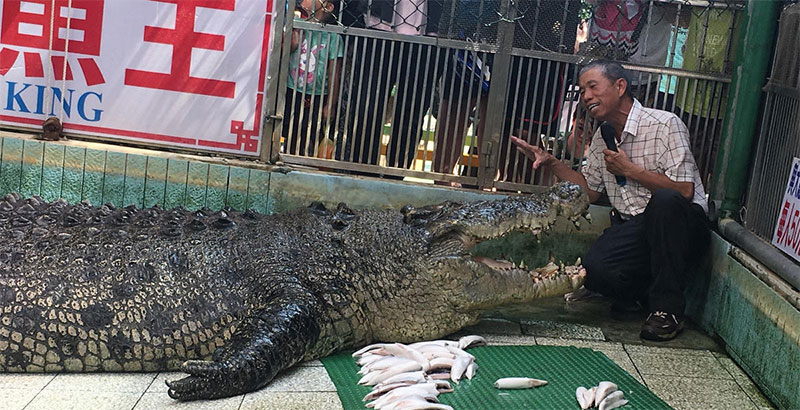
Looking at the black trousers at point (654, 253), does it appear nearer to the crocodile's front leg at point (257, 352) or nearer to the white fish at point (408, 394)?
the white fish at point (408, 394)

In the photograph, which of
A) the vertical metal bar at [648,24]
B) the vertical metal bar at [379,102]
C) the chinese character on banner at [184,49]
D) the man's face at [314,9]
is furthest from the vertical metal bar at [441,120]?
the chinese character on banner at [184,49]

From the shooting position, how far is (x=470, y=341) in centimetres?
482

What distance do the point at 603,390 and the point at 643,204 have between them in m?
1.86

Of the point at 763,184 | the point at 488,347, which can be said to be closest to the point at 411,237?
the point at 488,347

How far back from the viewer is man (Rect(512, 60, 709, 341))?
17.3ft

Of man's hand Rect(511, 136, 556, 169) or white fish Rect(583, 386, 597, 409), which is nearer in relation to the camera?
white fish Rect(583, 386, 597, 409)

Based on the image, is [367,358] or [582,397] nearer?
[582,397]

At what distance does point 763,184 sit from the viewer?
5.29 metres

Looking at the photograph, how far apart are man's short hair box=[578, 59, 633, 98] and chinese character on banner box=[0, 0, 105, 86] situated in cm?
326

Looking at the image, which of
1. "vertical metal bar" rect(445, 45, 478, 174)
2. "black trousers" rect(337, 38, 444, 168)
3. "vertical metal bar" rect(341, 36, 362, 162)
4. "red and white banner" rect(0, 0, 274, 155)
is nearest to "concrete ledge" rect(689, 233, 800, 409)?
"vertical metal bar" rect(445, 45, 478, 174)

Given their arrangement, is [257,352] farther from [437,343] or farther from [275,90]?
[275,90]

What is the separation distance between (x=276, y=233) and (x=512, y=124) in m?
1.97

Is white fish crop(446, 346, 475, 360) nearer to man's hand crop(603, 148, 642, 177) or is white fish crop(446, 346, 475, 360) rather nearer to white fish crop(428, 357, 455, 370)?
white fish crop(428, 357, 455, 370)

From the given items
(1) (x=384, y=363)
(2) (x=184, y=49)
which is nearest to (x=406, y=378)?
(1) (x=384, y=363)
